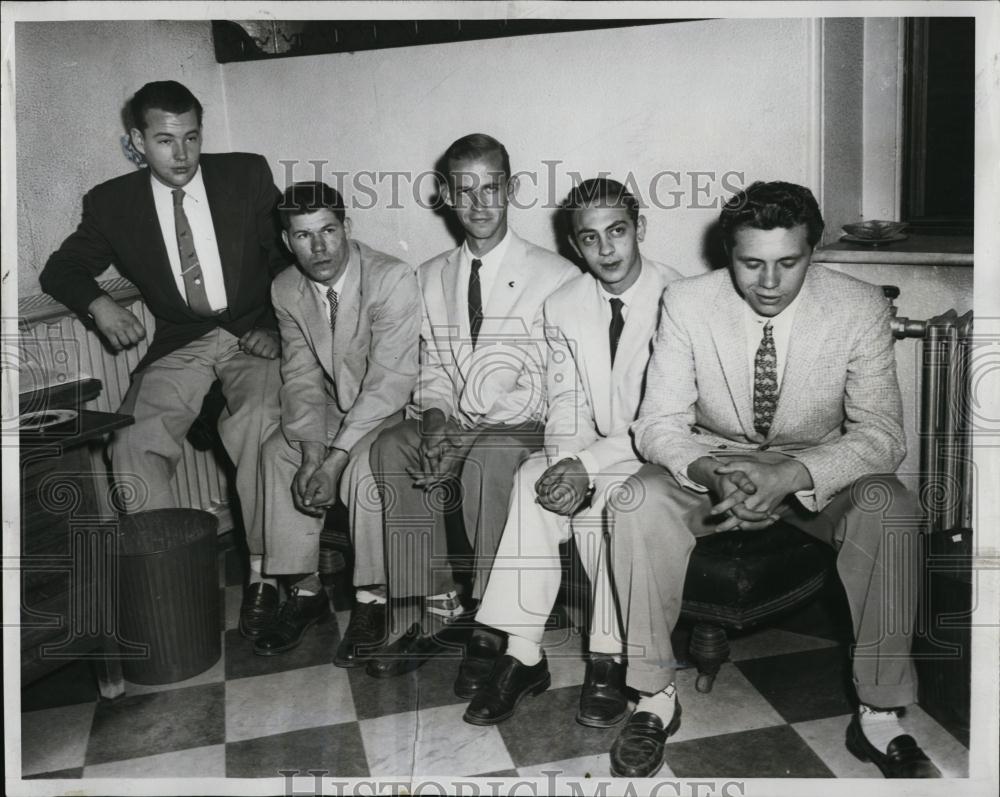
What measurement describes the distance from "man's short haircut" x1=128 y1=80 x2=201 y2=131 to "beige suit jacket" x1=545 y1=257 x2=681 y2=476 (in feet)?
4.16

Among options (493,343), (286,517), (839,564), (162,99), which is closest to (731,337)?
(839,564)

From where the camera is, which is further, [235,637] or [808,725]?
[235,637]

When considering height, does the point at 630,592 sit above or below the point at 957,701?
above

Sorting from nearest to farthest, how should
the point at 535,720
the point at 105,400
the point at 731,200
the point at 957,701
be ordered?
1. the point at 957,701
2. the point at 535,720
3. the point at 731,200
4. the point at 105,400

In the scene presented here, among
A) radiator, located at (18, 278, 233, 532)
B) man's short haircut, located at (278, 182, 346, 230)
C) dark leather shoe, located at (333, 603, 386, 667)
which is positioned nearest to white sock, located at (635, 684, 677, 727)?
dark leather shoe, located at (333, 603, 386, 667)

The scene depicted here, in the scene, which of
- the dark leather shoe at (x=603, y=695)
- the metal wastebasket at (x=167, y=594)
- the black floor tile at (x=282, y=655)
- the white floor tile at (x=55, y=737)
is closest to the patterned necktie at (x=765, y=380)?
the dark leather shoe at (x=603, y=695)

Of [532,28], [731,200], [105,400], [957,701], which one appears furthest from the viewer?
[105,400]

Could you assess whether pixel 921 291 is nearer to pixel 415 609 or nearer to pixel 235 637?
pixel 415 609

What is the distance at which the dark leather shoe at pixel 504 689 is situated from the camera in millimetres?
2189

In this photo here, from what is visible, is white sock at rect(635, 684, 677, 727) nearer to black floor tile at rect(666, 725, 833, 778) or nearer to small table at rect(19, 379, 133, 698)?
black floor tile at rect(666, 725, 833, 778)

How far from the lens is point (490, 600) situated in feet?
7.41

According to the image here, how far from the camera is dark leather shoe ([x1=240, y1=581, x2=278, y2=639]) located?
2.67 m

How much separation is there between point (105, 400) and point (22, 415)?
51 cm

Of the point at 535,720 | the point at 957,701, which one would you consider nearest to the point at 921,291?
the point at 957,701
